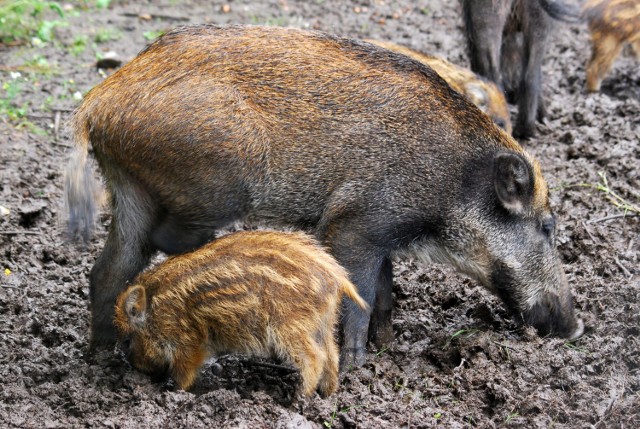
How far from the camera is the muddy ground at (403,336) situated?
4066 millimetres

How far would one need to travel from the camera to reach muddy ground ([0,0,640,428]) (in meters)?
4.07

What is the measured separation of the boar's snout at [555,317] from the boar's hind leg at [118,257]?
200 cm

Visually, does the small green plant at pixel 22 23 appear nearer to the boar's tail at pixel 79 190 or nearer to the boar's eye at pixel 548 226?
the boar's tail at pixel 79 190

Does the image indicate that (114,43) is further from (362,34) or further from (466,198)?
(466,198)

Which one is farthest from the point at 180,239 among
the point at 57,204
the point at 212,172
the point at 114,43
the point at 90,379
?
the point at 114,43

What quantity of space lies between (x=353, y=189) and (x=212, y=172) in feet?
2.27

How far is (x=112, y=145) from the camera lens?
14.0ft

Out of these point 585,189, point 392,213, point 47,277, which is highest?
point 392,213

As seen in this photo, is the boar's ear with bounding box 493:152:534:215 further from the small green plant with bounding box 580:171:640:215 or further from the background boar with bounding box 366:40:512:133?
the background boar with bounding box 366:40:512:133

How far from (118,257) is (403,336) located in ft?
5.02

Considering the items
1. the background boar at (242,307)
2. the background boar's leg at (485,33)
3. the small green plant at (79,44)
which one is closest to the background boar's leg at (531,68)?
the background boar's leg at (485,33)

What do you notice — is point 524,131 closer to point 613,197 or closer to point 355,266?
point 613,197

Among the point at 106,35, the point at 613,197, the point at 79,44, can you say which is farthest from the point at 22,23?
the point at 613,197

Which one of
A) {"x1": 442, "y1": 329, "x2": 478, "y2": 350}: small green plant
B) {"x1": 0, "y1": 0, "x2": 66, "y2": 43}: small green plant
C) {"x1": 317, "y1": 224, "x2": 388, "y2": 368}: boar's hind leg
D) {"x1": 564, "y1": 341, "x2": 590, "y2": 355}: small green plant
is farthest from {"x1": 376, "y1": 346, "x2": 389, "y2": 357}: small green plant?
{"x1": 0, "y1": 0, "x2": 66, "y2": 43}: small green plant
